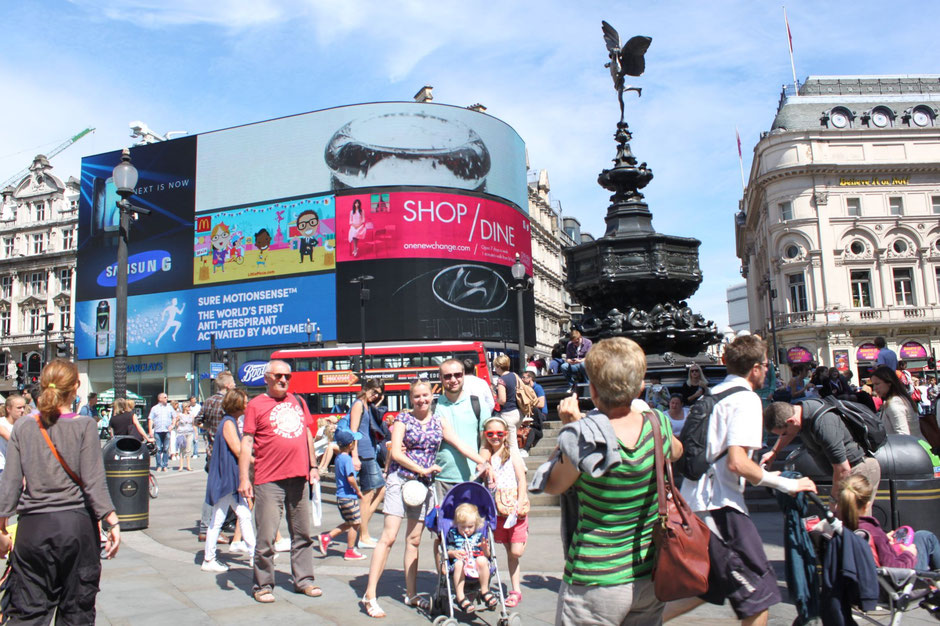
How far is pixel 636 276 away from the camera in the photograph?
11.0m

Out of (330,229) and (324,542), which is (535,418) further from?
(330,229)

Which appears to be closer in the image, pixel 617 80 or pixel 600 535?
pixel 600 535

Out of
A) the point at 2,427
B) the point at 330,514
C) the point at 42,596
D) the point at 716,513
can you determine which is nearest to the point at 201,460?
the point at 330,514

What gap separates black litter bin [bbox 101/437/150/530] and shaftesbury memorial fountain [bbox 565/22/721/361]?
6473 millimetres

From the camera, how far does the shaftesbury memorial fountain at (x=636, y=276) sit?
36.2ft

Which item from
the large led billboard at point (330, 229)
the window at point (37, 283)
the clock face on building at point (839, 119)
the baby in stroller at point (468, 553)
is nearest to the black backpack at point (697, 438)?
the baby in stroller at point (468, 553)

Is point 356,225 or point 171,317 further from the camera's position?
point 171,317

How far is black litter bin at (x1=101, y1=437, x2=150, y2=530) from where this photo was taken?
9211 millimetres

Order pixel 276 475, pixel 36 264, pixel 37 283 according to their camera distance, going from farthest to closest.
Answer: pixel 37 283 → pixel 36 264 → pixel 276 475

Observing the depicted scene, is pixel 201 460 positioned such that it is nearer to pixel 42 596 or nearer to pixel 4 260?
pixel 42 596

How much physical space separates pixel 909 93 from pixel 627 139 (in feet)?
187

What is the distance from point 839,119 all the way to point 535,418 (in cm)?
5293

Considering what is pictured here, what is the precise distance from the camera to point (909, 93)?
57531 mm

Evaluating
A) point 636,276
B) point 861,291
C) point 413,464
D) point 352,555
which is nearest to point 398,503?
point 413,464
